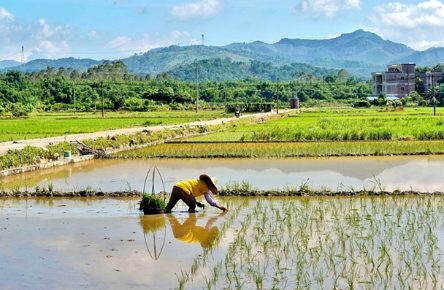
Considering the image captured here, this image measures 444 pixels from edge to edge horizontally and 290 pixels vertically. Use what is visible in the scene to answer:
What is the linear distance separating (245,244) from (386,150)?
11.2 metres

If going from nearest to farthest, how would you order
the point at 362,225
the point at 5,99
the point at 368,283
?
1. the point at 368,283
2. the point at 362,225
3. the point at 5,99

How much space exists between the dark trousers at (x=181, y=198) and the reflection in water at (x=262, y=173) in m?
1.87

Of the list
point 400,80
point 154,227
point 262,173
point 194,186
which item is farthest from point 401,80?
point 154,227

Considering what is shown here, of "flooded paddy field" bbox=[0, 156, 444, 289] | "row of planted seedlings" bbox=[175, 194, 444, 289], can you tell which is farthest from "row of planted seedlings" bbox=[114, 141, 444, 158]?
"row of planted seedlings" bbox=[175, 194, 444, 289]

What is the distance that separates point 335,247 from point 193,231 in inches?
69.5

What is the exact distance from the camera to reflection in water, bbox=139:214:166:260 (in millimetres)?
6824

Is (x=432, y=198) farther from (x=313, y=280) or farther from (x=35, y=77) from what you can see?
(x=35, y=77)

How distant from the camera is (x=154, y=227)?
26.1 ft

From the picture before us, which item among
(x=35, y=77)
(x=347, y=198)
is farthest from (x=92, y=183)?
(x=35, y=77)

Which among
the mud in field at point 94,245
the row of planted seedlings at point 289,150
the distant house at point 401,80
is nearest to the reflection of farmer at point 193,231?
the mud in field at point 94,245

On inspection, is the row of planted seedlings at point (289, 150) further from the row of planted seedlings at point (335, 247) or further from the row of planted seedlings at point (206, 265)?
the row of planted seedlings at point (206, 265)

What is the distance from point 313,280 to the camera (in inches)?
226

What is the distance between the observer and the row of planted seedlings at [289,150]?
1675 cm

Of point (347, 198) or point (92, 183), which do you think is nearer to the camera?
point (347, 198)
